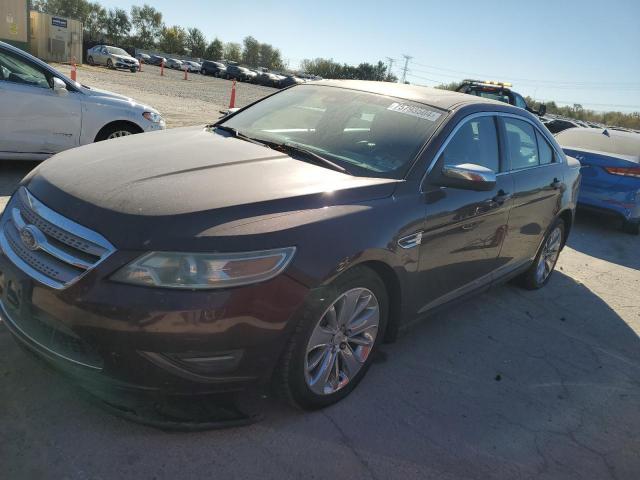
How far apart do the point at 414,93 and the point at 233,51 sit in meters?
125

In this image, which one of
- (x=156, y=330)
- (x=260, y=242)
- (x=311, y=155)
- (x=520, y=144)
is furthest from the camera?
(x=520, y=144)

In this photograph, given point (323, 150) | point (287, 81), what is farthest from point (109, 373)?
point (287, 81)

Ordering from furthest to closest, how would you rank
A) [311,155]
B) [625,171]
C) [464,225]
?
[625,171] < [464,225] < [311,155]

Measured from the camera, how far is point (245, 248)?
7.34ft

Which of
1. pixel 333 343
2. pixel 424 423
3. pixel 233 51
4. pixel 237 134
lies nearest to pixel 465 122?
pixel 237 134

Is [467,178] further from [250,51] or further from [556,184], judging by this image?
[250,51]

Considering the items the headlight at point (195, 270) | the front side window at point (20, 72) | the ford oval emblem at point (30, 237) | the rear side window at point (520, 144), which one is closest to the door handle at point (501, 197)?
the rear side window at point (520, 144)

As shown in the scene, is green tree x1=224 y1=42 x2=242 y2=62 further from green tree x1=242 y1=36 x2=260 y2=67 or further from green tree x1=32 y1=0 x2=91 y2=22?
green tree x1=32 y1=0 x2=91 y2=22

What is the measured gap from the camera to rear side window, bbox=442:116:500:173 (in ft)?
11.2

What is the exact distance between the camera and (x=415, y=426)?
282cm

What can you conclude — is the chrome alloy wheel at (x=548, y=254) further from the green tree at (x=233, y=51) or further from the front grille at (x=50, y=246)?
the green tree at (x=233, y=51)

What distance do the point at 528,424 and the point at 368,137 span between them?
195 centimetres

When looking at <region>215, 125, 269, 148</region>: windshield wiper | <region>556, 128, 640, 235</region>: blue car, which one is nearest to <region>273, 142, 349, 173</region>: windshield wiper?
<region>215, 125, 269, 148</region>: windshield wiper

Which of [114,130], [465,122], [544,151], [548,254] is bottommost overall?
[548,254]
